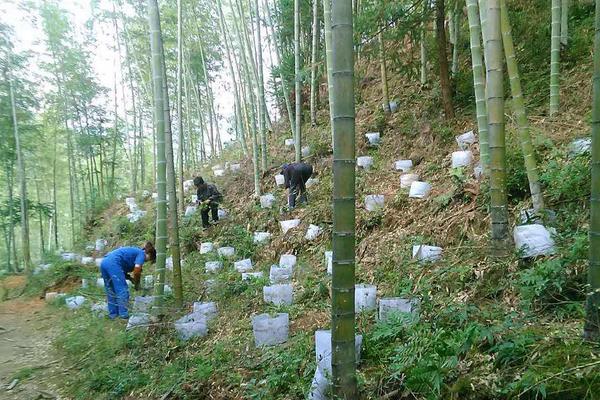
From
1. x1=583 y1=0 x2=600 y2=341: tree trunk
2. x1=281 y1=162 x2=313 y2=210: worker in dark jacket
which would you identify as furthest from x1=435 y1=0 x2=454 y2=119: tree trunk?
x1=583 y1=0 x2=600 y2=341: tree trunk

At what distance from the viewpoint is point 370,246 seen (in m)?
4.22

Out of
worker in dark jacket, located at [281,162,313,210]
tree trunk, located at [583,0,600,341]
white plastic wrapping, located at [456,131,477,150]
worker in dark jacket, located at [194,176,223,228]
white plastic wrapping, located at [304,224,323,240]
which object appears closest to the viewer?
tree trunk, located at [583,0,600,341]

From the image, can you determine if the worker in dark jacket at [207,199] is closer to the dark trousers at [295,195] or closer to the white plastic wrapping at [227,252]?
the white plastic wrapping at [227,252]

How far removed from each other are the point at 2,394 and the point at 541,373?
12.7 feet

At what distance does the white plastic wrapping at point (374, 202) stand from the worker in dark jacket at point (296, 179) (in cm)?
136

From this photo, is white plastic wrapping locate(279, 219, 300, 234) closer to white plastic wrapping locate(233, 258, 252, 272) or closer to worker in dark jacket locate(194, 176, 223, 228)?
white plastic wrapping locate(233, 258, 252, 272)

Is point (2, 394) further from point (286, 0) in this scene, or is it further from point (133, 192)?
point (133, 192)

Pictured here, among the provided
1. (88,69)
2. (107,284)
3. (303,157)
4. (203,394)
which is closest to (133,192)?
(88,69)

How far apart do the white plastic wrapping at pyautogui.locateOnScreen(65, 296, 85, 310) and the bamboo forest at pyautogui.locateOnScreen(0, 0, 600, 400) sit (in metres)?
0.03

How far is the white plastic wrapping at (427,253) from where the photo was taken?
3.33 m

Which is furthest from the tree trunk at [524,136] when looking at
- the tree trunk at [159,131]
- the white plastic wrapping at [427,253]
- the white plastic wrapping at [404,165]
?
the tree trunk at [159,131]

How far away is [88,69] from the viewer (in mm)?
11273

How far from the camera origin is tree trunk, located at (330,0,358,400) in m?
1.59

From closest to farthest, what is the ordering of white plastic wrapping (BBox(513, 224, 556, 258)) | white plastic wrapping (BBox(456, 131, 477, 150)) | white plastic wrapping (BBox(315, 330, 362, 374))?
1. white plastic wrapping (BBox(315, 330, 362, 374))
2. white plastic wrapping (BBox(513, 224, 556, 258))
3. white plastic wrapping (BBox(456, 131, 477, 150))
